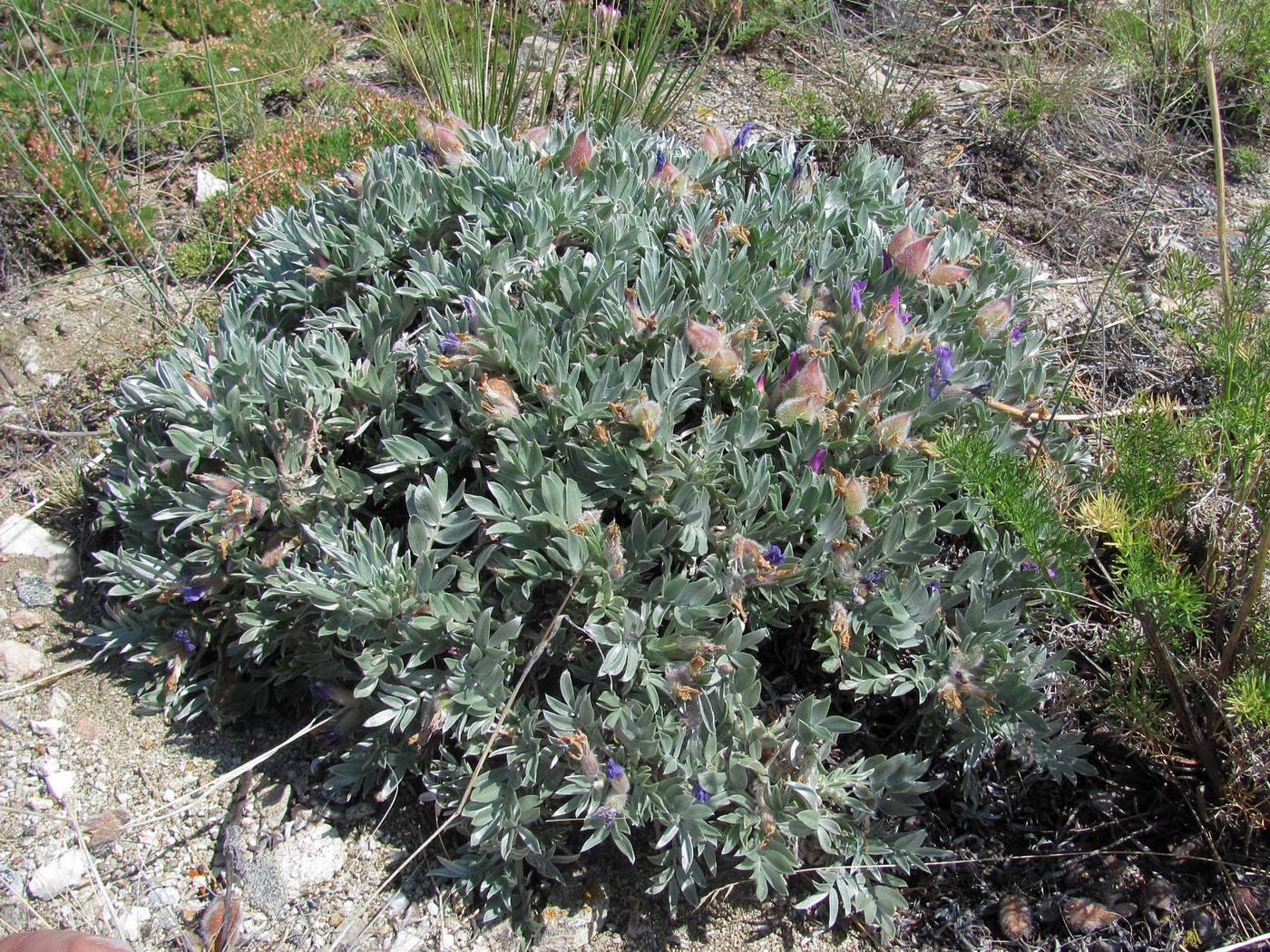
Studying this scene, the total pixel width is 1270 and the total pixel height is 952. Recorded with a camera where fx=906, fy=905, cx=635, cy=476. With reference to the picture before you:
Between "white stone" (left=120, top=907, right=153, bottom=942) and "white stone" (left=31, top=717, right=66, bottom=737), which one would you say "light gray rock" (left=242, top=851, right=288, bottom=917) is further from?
"white stone" (left=31, top=717, right=66, bottom=737)

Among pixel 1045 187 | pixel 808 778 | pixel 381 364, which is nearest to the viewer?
pixel 808 778

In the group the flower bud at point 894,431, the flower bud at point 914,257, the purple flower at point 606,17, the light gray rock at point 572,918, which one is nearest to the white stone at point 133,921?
the light gray rock at point 572,918

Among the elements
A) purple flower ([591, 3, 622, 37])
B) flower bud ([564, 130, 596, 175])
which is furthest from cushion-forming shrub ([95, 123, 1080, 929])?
purple flower ([591, 3, 622, 37])

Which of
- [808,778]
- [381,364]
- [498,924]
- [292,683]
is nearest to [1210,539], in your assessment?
[808,778]

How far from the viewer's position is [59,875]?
96.1 inches

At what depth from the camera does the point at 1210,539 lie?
8.00ft

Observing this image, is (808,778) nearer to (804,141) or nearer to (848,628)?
(848,628)

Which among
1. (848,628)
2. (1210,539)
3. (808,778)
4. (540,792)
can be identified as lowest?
(540,792)

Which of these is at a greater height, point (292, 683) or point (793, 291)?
point (793, 291)

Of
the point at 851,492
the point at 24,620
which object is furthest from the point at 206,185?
the point at 851,492

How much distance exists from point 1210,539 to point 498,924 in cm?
216

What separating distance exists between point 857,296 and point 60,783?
2.73 metres

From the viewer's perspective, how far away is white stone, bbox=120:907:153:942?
2350 mm

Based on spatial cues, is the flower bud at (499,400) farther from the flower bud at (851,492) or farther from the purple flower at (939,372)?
the purple flower at (939,372)
